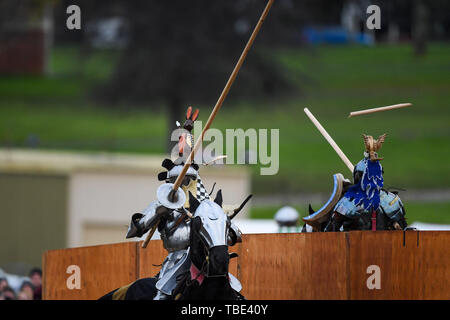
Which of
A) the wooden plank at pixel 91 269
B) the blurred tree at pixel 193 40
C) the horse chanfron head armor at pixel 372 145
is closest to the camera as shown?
the horse chanfron head armor at pixel 372 145

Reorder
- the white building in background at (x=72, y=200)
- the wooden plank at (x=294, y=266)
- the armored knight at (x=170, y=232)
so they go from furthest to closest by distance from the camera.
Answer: the white building in background at (x=72, y=200), the wooden plank at (x=294, y=266), the armored knight at (x=170, y=232)

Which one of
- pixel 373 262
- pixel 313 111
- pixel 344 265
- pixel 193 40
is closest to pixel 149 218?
pixel 344 265

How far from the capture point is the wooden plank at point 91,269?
1069cm

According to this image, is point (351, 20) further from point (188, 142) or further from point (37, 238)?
point (188, 142)

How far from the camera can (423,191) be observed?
30969 millimetres

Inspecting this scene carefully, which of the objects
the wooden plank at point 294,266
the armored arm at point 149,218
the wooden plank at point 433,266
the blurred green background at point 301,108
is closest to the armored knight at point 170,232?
the armored arm at point 149,218

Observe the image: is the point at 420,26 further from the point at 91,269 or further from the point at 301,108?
the point at 91,269

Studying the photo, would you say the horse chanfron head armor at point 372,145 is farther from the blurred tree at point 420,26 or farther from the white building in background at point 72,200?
the blurred tree at point 420,26

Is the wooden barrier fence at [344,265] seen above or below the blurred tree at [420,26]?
below

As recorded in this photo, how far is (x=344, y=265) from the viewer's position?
404 inches

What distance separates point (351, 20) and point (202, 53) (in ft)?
21.3

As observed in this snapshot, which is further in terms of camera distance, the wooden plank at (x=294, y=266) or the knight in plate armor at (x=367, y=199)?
the wooden plank at (x=294, y=266)

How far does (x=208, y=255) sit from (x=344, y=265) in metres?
2.20

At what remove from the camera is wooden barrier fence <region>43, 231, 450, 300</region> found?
33.4 feet
